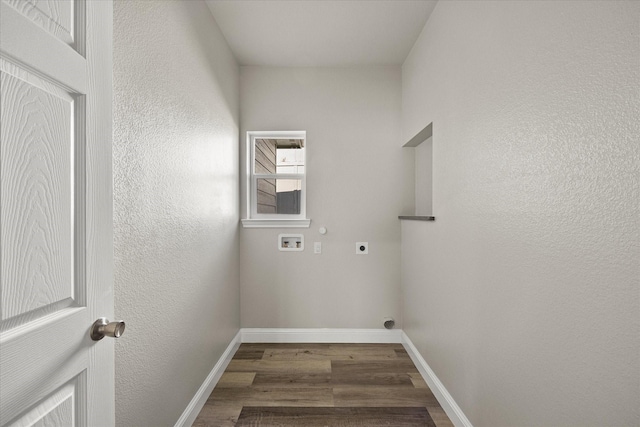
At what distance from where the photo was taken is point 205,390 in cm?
217

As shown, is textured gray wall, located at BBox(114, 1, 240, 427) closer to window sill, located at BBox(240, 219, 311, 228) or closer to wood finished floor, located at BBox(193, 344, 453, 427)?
wood finished floor, located at BBox(193, 344, 453, 427)

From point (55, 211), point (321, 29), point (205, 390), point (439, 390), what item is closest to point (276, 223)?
point (205, 390)

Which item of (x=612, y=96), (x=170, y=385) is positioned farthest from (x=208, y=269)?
(x=612, y=96)

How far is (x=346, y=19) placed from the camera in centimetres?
237

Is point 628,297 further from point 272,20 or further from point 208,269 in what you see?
point 272,20

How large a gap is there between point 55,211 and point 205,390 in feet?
6.24

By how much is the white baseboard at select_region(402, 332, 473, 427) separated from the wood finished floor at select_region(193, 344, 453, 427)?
0.04 m

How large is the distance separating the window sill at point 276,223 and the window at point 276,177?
111mm

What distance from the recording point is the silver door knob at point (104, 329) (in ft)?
2.56

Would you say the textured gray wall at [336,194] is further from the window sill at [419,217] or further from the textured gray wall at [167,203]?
the textured gray wall at [167,203]

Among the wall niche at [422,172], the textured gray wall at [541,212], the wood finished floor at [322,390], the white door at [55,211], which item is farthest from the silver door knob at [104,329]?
the wall niche at [422,172]

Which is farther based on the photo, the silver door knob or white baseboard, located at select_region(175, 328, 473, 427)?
white baseboard, located at select_region(175, 328, 473, 427)

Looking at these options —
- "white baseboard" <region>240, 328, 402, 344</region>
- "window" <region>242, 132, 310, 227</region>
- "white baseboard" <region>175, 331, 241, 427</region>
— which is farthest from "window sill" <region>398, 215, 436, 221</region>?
"white baseboard" <region>175, 331, 241, 427</region>

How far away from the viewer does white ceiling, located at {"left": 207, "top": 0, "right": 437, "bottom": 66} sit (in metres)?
2.23
